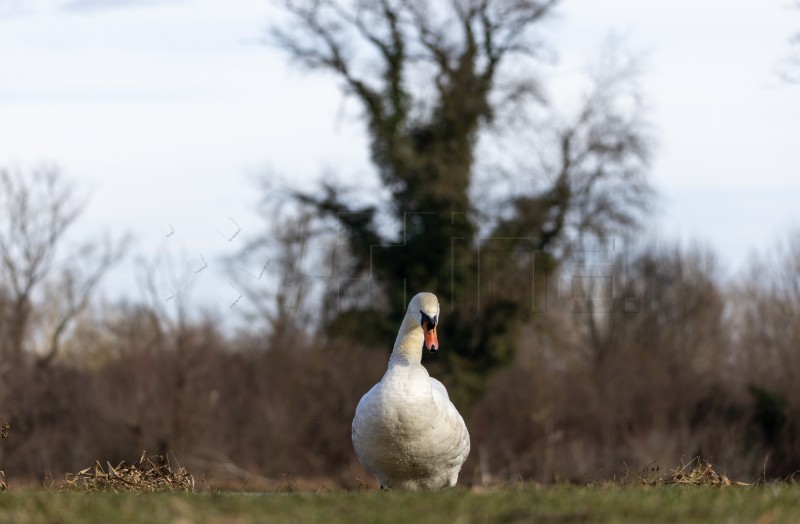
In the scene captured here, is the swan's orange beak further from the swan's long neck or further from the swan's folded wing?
the swan's folded wing

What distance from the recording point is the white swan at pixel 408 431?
11.1 meters

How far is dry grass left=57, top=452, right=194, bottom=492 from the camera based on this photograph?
1100 cm

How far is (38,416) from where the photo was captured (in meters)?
40.9

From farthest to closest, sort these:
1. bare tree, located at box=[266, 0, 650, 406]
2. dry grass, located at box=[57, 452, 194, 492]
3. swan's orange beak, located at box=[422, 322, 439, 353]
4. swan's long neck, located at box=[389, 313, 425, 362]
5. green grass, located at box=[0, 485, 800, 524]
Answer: bare tree, located at box=[266, 0, 650, 406] < swan's orange beak, located at box=[422, 322, 439, 353] < swan's long neck, located at box=[389, 313, 425, 362] < dry grass, located at box=[57, 452, 194, 492] < green grass, located at box=[0, 485, 800, 524]

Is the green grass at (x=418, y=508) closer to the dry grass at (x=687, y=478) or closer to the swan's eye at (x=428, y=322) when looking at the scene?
the dry grass at (x=687, y=478)

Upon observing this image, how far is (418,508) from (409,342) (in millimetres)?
4795

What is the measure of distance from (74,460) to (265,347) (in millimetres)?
9617

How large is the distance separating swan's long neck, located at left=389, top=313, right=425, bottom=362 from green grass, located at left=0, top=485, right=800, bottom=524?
11.1ft

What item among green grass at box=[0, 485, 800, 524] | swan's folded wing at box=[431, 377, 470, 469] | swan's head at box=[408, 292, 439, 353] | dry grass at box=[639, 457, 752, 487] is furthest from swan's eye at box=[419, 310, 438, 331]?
green grass at box=[0, 485, 800, 524]

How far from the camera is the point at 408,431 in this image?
36.3 ft

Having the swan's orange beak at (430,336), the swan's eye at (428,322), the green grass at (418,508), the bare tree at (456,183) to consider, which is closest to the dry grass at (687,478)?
the swan's orange beak at (430,336)

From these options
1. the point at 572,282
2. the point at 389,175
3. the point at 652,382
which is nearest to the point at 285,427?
the point at 389,175

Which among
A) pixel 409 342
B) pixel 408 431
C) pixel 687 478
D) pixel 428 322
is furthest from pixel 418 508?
pixel 428 322

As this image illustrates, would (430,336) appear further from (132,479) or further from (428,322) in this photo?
(132,479)
